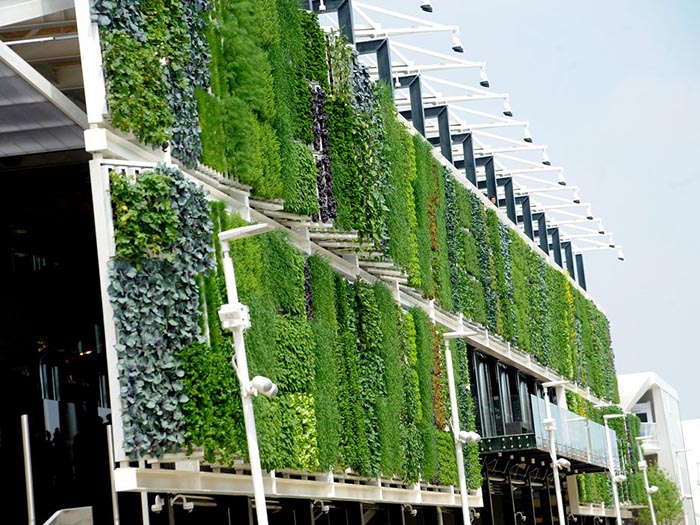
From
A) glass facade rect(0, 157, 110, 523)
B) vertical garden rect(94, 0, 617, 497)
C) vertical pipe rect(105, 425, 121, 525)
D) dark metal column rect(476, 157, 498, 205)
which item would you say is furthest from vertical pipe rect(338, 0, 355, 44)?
vertical pipe rect(105, 425, 121, 525)

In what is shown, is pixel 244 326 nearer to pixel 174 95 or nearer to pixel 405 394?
pixel 174 95

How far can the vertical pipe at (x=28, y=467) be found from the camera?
17.8 metres

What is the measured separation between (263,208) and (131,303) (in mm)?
6182

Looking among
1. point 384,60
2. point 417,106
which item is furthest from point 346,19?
point 417,106

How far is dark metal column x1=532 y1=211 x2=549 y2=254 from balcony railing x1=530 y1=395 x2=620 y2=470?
10.7 meters

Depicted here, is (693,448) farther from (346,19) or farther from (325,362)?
(325,362)

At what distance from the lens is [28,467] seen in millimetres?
18000

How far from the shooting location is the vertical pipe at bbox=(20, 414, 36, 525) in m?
17.8

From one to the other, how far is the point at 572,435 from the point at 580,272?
23461 millimetres

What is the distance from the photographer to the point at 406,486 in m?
28.9

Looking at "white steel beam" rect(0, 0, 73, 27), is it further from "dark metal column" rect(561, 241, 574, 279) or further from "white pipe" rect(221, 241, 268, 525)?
"dark metal column" rect(561, 241, 574, 279)

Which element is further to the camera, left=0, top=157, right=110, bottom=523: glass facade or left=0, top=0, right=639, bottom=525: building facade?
left=0, top=157, right=110, bottom=523: glass facade

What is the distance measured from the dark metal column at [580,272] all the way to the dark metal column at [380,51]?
97.9 ft

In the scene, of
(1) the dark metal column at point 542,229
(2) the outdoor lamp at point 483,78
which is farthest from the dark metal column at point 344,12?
(1) the dark metal column at point 542,229
